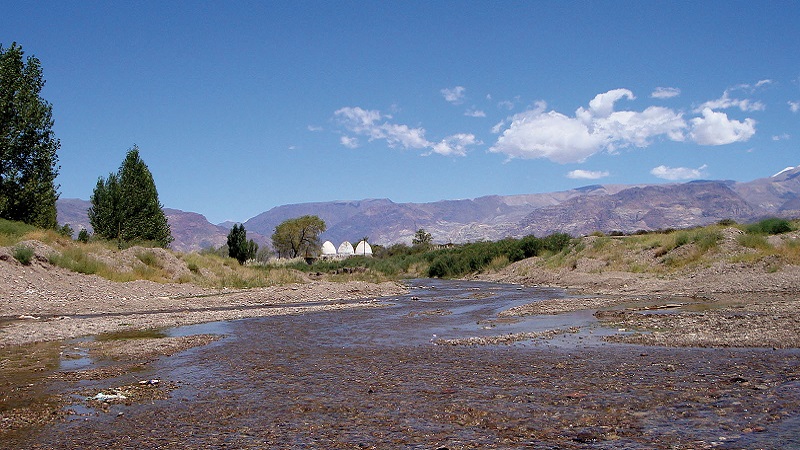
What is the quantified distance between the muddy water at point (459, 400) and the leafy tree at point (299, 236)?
125 m

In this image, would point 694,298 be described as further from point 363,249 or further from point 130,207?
point 363,249

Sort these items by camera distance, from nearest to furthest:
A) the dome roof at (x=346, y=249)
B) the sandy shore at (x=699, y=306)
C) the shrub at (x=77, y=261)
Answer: the sandy shore at (x=699, y=306)
the shrub at (x=77, y=261)
the dome roof at (x=346, y=249)

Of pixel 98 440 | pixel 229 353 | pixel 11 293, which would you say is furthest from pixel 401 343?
pixel 11 293

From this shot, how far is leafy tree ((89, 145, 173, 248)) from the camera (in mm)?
58531

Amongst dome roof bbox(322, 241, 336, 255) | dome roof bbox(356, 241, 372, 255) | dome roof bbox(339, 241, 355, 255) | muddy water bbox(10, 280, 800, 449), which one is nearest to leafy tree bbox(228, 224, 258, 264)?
dome roof bbox(339, 241, 355, 255)

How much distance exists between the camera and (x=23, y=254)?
29.7 meters

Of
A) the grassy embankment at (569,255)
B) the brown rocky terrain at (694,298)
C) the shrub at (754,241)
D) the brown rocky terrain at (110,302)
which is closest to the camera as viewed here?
the brown rocky terrain at (694,298)

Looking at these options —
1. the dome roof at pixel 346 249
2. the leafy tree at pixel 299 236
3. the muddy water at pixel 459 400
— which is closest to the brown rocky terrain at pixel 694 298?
the muddy water at pixel 459 400

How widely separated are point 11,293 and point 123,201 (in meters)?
35.2

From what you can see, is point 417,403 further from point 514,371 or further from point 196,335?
point 196,335

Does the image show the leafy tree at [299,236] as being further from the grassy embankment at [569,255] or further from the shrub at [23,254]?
the shrub at [23,254]

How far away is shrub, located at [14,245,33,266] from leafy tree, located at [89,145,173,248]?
2706cm

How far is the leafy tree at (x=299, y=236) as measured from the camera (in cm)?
13850

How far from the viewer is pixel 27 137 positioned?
43.3m
